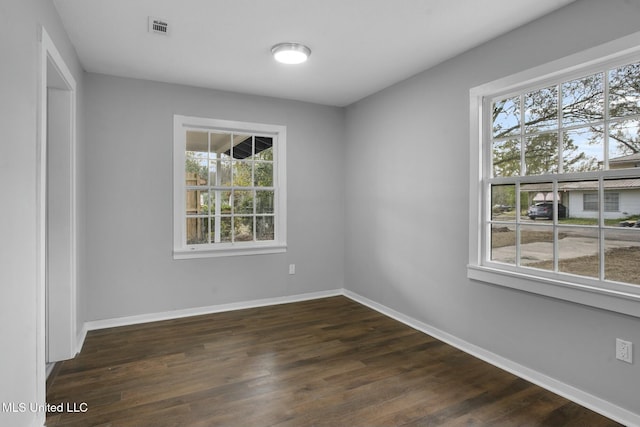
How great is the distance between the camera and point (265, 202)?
15.3 ft

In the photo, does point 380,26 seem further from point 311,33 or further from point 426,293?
point 426,293

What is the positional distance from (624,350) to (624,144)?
48.8 inches

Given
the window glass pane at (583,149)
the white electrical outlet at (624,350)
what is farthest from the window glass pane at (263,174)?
the white electrical outlet at (624,350)

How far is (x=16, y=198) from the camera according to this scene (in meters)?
1.73

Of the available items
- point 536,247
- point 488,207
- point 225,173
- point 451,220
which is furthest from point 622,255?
point 225,173

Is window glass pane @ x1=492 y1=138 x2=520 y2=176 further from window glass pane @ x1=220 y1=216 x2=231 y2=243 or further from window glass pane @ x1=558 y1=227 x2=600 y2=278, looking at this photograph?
window glass pane @ x1=220 y1=216 x2=231 y2=243

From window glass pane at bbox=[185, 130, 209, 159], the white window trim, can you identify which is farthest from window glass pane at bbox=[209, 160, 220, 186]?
the white window trim

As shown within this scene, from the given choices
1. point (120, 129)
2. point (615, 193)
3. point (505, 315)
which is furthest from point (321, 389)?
point (120, 129)

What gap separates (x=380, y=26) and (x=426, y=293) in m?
2.45

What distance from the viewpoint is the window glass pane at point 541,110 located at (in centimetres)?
264

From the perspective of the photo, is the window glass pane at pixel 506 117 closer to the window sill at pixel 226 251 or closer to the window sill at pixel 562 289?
the window sill at pixel 562 289

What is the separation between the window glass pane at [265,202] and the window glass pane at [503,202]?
2626 millimetres

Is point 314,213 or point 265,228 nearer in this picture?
point 265,228

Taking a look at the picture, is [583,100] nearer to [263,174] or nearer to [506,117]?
[506,117]
